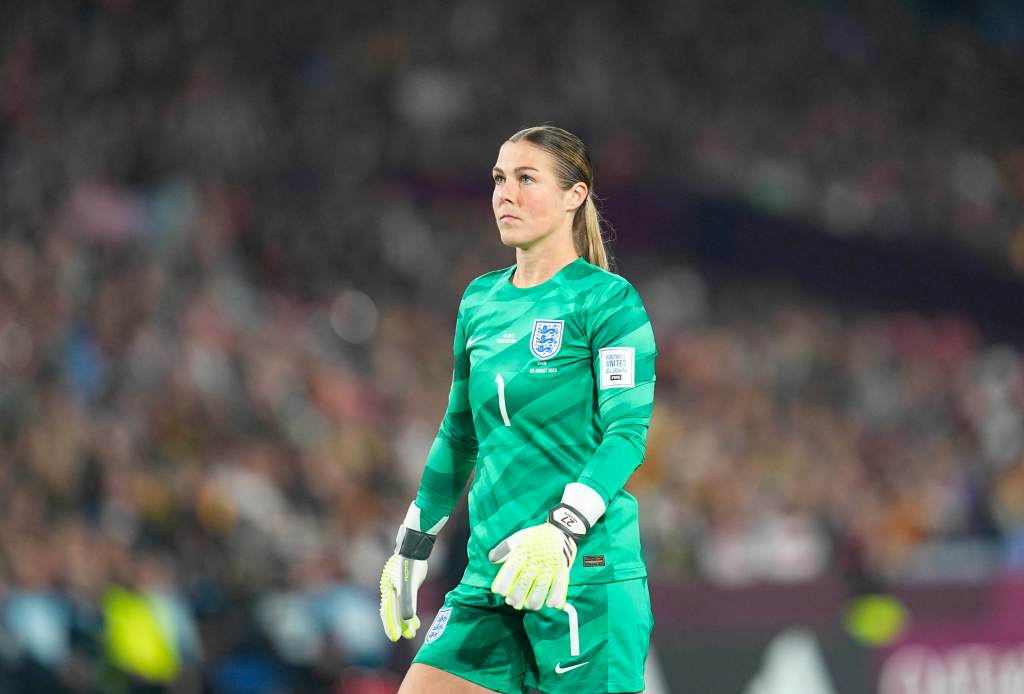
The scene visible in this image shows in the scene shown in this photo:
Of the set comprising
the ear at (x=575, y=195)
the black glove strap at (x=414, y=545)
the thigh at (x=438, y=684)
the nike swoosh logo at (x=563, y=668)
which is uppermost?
the ear at (x=575, y=195)

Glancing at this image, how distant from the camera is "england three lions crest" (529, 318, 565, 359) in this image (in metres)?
3.74

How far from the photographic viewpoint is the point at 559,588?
3424 mm

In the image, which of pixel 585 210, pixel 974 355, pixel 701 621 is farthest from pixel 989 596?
pixel 974 355

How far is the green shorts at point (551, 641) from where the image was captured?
3.68 m

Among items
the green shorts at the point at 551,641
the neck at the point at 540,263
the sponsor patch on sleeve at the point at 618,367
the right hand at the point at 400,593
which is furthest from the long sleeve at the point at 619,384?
the right hand at the point at 400,593

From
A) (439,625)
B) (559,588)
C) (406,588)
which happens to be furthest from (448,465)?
(559,588)

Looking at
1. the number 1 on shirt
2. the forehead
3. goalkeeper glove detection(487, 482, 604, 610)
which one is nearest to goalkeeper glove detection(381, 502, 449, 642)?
the number 1 on shirt

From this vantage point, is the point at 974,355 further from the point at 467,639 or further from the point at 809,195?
the point at 467,639

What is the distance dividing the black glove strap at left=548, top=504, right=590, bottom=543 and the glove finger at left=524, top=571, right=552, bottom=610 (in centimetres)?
13

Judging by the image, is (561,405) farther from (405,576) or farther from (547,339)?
(405,576)

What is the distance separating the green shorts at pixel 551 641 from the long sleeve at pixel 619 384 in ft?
1.05

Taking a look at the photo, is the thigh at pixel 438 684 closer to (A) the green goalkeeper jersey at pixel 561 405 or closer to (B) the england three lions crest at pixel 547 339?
(A) the green goalkeeper jersey at pixel 561 405

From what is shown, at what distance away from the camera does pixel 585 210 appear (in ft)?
13.1

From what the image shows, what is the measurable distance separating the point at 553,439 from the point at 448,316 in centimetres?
1013
